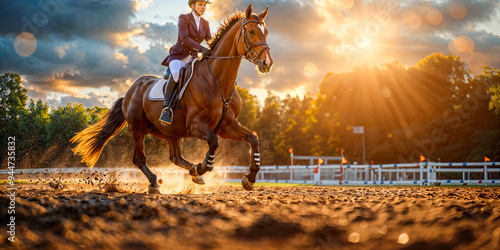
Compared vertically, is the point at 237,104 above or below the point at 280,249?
above

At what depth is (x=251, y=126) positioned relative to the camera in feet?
161

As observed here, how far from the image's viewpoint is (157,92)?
771 cm

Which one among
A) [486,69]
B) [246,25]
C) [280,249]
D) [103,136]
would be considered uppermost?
[486,69]

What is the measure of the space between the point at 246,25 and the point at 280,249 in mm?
4246

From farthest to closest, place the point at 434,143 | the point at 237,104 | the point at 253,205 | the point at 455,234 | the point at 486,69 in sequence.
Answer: the point at 486,69 < the point at 434,143 < the point at 237,104 < the point at 253,205 < the point at 455,234

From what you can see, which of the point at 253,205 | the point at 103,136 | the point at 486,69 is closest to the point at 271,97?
the point at 486,69

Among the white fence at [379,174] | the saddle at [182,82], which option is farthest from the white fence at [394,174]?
the saddle at [182,82]

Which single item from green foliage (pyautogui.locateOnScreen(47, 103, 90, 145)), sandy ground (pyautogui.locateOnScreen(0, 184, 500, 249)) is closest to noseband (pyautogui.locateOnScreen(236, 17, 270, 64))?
sandy ground (pyautogui.locateOnScreen(0, 184, 500, 249))

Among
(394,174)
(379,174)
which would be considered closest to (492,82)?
(394,174)

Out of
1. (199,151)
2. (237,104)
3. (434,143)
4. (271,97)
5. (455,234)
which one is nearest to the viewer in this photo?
(455,234)

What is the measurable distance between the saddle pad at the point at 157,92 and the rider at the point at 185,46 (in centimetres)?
18

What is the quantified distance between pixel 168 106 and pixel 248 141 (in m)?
1.47

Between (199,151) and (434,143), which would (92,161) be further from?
(434,143)

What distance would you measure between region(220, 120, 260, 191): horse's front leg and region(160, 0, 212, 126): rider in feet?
3.25
